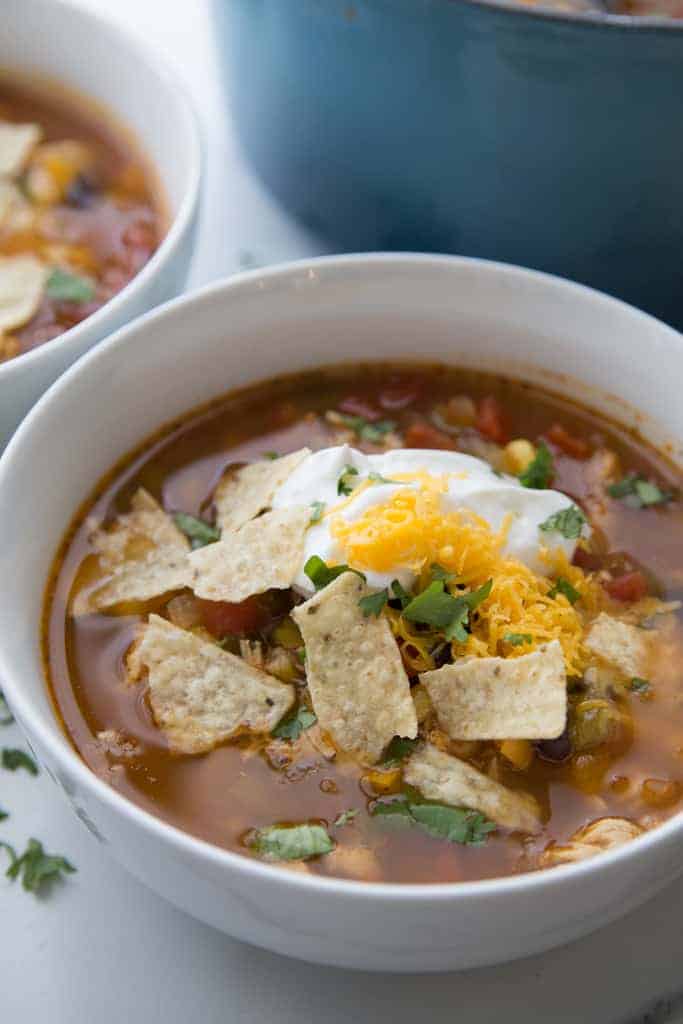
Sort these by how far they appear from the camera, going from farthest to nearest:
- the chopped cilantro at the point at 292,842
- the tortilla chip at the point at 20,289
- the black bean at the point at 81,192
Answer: the black bean at the point at 81,192, the tortilla chip at the point at 20,289, the chopped cilantro at the point at 292,842

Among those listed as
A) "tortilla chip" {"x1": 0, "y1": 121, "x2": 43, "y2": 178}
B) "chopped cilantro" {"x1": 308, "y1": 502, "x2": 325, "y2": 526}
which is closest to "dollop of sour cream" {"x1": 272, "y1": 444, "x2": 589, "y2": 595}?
"chopped cilantro" {"x1": 308, "y1": 502, "x2": 325, "y2": 526}

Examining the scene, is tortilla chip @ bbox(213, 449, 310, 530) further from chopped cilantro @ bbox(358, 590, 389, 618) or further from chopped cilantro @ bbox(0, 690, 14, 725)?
chopped cilantro @ bbox(0, 690, 14, 725)

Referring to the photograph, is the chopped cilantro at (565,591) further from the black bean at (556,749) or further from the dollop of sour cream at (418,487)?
the black bean at (556,749)

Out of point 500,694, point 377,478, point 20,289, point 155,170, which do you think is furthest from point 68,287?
point 500,694

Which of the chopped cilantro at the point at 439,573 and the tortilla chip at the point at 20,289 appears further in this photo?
the tortilla chip at the point at 20,289

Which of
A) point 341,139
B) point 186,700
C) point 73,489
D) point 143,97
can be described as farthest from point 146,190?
point 186,700

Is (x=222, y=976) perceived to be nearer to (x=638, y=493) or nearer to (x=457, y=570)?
(x=457, y=570)

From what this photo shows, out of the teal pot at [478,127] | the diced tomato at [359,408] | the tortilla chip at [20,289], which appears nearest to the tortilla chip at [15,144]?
the tortilla chip at [20,289]
